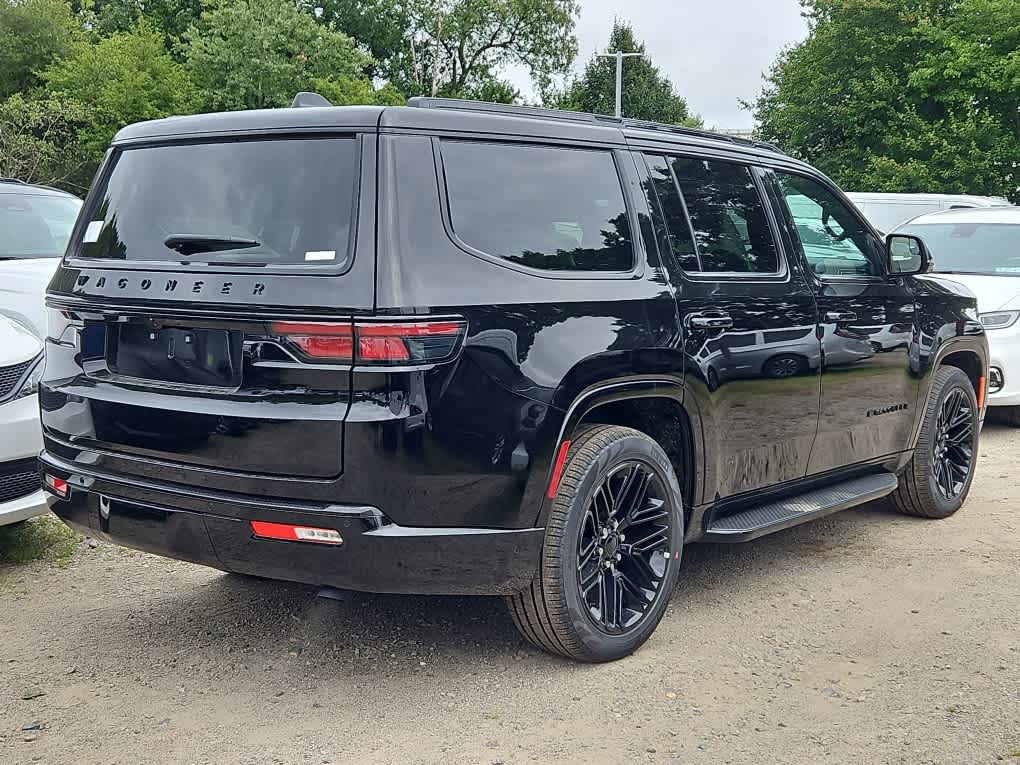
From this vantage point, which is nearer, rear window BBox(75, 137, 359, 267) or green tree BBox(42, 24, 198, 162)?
rear window BBox(75, 137, 359, 267)

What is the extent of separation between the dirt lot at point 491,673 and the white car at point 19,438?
38 cm

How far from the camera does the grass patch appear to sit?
17.2 feet

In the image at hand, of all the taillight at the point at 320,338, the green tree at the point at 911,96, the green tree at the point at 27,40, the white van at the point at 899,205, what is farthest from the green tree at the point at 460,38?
the taillight at the point at 320,338

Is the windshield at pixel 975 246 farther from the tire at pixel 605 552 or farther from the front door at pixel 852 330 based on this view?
the tire at pixel 605 552

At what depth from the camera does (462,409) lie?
10.9 feet

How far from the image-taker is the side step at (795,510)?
14.6ft

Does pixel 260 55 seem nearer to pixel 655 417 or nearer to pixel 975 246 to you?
pixel 975 246

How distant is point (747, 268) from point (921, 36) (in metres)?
28.9

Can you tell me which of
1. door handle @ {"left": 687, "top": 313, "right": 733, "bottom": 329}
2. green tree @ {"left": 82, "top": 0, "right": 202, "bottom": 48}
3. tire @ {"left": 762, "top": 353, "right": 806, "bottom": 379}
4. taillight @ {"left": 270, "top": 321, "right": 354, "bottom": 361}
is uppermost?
green tree @ {"left": 82, "top": 0, "right": 202, "bottom": 48}

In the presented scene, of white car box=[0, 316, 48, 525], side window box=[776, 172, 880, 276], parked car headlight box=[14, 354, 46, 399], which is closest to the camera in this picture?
white car box=[0, 316, 48, 525]

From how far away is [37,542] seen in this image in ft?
18.0

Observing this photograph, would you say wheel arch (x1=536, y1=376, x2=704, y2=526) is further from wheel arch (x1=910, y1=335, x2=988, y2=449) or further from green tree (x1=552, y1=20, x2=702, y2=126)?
green tree (x1=552, y1=20, x2=702, y2=126)

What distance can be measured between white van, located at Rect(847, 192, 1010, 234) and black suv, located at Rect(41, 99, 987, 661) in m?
12.3

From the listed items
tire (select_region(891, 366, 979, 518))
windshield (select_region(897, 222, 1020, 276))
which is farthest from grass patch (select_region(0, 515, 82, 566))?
windshield (select_region(897, 222, 1020, 276))
